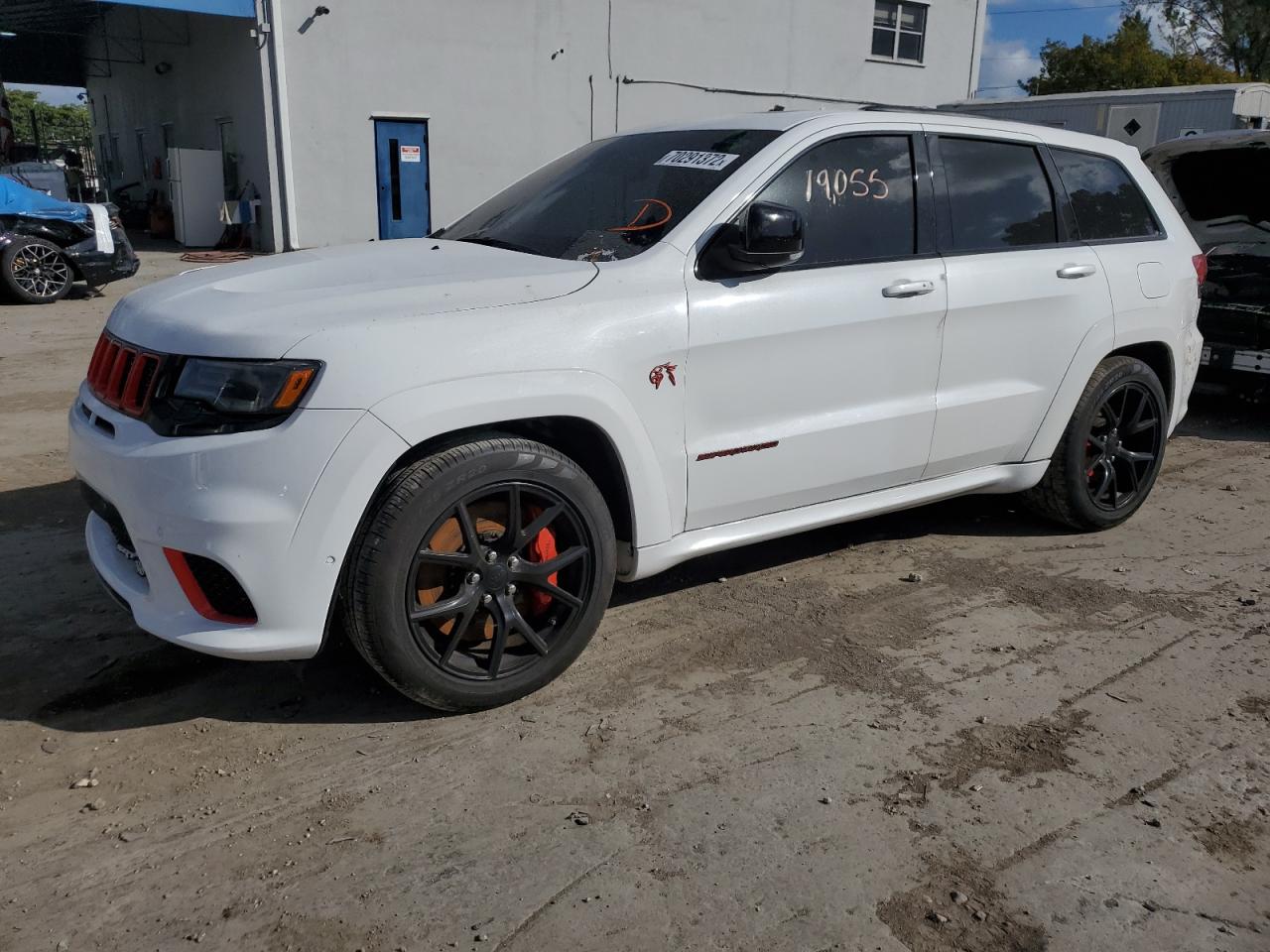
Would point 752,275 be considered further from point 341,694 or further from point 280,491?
point 341,694

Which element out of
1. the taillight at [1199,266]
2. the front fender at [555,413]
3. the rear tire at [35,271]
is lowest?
the rear tire at [35,271]

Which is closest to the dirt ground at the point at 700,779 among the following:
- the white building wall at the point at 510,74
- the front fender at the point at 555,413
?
the front fender at the point at 555,413

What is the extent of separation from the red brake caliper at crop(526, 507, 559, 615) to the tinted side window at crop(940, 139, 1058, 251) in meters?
2.08

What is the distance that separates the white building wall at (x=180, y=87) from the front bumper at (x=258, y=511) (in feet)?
57.2

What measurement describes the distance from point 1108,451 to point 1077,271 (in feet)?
3.02

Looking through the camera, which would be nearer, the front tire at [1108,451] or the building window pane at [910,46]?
the front tire at [1108,451]

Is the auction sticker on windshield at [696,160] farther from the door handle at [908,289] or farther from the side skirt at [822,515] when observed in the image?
the side skirt at [822,515]

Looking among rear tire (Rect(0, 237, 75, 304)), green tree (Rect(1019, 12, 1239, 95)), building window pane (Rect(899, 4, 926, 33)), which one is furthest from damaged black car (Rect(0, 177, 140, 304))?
green tree (Rect(1019, 12, 1239, 95))

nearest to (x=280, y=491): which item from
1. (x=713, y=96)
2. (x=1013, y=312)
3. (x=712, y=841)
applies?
(x=712, y=841)

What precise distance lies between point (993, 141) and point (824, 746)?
8.93 ft

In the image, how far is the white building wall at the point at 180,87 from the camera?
19.0 m

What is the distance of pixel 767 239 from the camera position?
3.45 meters

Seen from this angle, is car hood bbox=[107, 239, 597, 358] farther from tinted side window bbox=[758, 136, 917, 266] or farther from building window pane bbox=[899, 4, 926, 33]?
building window pane bbox=[899, 4, 926, 33]

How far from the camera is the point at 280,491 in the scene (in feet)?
9.29
